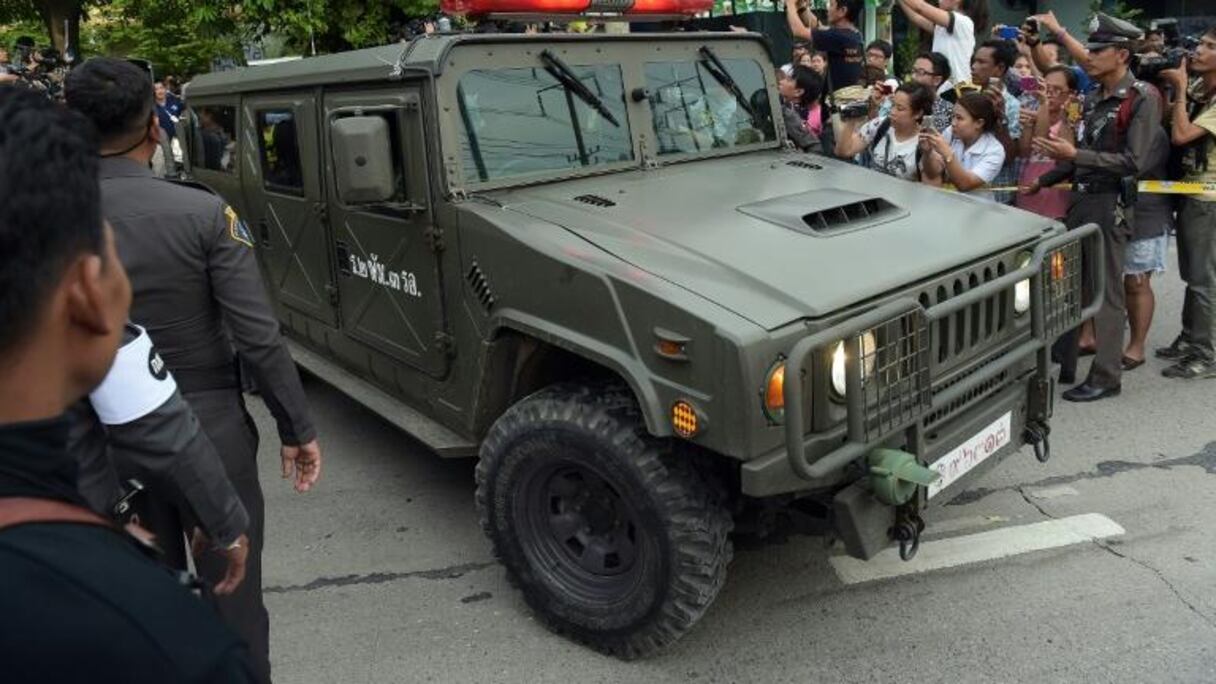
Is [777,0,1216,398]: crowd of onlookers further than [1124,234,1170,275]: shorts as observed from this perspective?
No

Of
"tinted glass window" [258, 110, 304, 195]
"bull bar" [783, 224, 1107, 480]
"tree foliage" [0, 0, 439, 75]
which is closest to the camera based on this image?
"bull bar" [783, 224, 1107, 480]

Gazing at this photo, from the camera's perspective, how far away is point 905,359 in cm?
268

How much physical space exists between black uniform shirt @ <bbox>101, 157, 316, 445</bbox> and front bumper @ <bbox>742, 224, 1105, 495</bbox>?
1.30 metres

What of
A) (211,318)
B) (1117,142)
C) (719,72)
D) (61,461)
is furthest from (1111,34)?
(61,461)

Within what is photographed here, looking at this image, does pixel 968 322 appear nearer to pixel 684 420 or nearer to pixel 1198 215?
pixel 684 420

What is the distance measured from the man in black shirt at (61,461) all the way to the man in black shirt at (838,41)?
7435 millimetres

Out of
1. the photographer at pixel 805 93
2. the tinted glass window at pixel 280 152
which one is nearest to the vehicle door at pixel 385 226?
the tinted glass window at pixel 280 152

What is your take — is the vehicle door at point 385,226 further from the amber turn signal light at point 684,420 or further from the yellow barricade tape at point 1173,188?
the yellow barricade tape at point 1173,188

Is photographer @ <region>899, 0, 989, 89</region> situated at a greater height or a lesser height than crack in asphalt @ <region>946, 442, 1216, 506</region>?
greater

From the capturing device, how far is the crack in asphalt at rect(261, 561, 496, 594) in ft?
12.0

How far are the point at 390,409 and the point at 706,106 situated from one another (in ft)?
6.23

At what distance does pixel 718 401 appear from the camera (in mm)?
2545

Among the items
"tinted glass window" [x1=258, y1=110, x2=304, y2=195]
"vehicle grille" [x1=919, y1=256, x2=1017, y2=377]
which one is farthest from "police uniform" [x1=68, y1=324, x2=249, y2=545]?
"tinted glass window" [x1=258, y1=110, x2=304, y2=195]

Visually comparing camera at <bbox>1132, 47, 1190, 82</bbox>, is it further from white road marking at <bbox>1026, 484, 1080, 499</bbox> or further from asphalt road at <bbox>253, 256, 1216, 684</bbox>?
white road marking at <bbox>1026, 484, 1080, 499</bbox>
